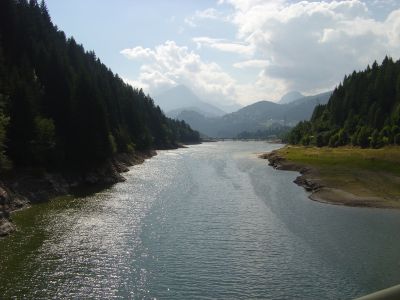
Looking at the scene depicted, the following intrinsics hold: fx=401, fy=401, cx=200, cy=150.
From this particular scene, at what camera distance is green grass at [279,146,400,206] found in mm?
76350

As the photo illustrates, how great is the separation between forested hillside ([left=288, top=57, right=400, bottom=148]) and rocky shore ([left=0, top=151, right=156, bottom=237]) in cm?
8588

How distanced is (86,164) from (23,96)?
69.2 feet

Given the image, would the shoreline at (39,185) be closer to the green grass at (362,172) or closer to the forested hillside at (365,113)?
the green grass at (362,172)

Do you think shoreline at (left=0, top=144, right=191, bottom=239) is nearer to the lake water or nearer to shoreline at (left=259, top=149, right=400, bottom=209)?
the lake water

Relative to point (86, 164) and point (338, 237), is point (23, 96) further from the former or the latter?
point (338, 237)

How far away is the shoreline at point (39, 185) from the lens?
51.8m

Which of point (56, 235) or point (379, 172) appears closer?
point (56, 235)

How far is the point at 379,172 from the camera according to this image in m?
90.4

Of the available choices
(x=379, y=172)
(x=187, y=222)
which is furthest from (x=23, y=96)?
(x=379, y=172)

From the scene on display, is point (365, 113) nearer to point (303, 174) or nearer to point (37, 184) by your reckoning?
point (303, 174)

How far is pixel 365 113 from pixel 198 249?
447 feet

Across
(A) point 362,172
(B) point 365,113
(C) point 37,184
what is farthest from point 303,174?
(B) point 365,113

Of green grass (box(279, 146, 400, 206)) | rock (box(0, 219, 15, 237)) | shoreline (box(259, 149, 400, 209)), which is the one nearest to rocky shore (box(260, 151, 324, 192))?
shoreline (box(259, 149, 400, 209))

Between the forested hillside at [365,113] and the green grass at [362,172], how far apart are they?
840 inches
